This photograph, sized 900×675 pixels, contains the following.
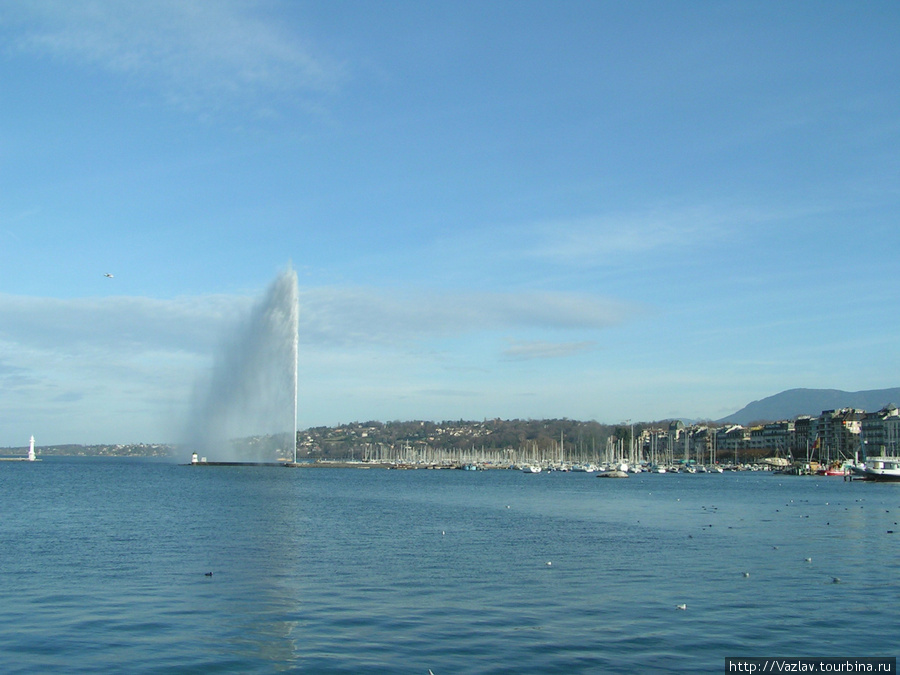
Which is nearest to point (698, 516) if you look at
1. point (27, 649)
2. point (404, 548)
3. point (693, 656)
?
point (404, 548)

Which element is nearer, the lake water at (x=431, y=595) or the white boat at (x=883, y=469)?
the lake water at (x=431, y=595)

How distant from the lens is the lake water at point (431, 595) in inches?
754

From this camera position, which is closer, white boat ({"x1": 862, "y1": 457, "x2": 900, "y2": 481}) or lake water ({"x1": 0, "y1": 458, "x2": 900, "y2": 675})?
lake water ({"x1": 0, "y1": 458, "x2": 900, "y2": 675})

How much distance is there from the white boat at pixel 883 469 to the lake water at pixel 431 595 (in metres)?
95.6

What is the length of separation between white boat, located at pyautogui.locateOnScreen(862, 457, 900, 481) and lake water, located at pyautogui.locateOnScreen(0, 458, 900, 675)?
314 feet

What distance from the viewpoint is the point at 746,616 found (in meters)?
23.2

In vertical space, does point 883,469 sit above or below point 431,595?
below

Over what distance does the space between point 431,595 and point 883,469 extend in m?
133

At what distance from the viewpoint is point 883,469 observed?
13612cm

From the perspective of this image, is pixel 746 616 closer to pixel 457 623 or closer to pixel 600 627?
pixel 600 627

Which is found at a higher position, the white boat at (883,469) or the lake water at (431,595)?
the lake water at (431,595)

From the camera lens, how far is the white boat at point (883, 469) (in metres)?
134

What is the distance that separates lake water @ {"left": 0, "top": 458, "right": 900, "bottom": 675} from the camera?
19.1m

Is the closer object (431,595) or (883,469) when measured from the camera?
(431,595)
